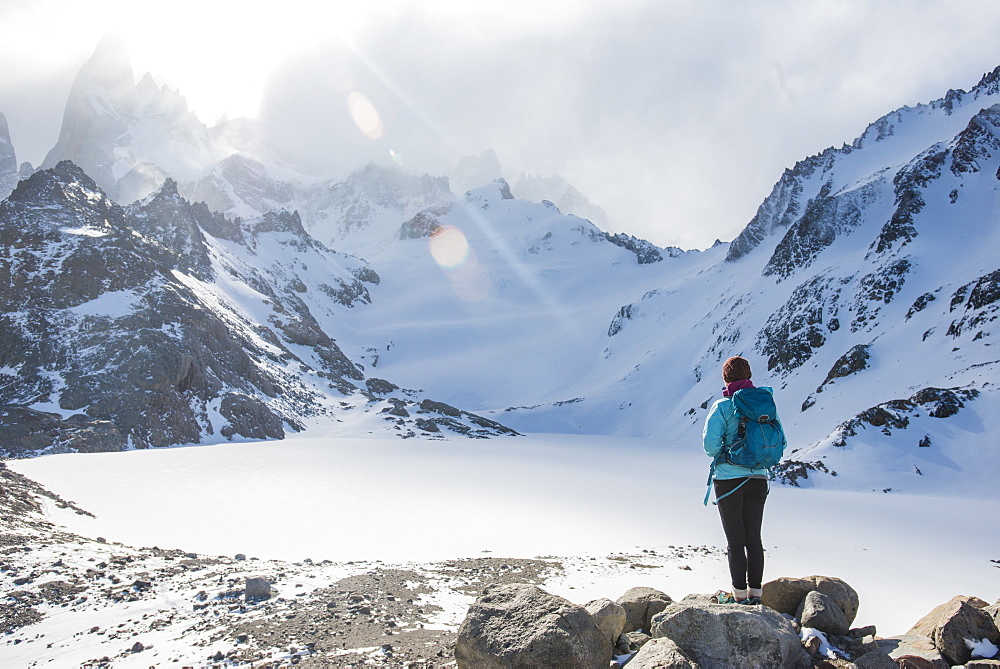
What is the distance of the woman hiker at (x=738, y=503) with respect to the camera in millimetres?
6172

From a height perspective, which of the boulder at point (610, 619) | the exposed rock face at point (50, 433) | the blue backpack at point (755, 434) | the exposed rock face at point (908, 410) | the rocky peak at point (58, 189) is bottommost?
the boulder at point (610, 619)

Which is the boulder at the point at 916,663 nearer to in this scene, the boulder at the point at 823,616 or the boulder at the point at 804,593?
the boulder at the point at 823,616

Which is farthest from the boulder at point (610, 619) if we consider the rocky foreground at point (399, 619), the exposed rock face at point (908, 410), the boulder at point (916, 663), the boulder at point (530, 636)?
the exposed rock face at point (908, 410)

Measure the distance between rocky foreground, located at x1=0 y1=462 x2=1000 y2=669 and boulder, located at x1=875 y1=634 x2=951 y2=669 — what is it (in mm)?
19

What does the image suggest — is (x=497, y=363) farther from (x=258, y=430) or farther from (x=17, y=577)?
(x=17, y=577)

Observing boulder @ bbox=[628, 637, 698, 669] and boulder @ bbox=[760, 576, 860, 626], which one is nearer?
boulder @ bbox=[628, 637, 698, 669]

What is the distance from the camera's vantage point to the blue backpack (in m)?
6.05

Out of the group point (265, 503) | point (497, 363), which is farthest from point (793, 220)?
point (265, 503)

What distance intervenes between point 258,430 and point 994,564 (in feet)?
152

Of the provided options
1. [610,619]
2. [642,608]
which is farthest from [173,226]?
[610,619]

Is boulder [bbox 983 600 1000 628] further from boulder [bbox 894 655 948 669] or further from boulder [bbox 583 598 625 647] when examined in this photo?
boulder [bbox 583 598 625 647]

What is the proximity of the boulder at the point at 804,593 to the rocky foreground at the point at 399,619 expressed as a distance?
15 mm

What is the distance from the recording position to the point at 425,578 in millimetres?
9734

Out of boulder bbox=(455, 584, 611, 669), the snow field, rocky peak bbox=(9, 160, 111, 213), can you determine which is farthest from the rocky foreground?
rocky peak bbox=(9, 160, 111, 213)
